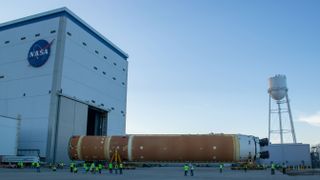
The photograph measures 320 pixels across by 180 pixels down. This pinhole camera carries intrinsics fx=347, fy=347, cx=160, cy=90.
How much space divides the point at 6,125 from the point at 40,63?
1207cm

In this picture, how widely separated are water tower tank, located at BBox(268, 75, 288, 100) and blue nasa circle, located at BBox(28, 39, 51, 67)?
4954 centimetres

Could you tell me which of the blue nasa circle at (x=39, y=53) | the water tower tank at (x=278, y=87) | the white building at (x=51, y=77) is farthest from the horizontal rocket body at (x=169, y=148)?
the water tower tank at (x=278, y=87)

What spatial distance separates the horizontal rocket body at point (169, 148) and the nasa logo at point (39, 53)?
15.0 metres

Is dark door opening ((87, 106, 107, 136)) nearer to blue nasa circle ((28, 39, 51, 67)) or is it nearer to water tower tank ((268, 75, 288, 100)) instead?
blue nasa circle ((28, 39, 51, 67))

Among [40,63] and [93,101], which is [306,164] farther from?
[40,63]

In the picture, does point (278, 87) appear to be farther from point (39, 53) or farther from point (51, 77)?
point (39, 53)

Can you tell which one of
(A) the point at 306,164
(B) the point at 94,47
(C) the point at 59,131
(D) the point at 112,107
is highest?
(B) the point at 94,47

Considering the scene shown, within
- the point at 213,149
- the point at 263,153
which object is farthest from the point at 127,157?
the point at 263,153

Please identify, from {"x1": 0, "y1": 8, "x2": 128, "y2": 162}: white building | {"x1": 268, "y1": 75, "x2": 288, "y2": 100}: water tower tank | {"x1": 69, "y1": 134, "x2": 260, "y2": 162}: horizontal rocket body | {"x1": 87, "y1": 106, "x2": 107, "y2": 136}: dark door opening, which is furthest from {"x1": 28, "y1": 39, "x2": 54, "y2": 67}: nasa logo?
{"x1": 268, "y1": 75, "x2": 288, "y2": 100}: water tower tank

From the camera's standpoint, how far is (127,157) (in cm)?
4809

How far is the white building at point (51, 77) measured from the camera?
53.6 meters

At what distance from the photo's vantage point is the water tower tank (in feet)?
255

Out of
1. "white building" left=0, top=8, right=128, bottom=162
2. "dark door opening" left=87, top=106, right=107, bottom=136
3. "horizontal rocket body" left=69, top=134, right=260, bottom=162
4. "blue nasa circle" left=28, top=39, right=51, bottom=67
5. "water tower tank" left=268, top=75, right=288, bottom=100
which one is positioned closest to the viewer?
"horizontal rocket body" left=69, top=134, right=260, bottom=162

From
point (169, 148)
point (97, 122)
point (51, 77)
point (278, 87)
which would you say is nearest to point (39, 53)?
point (51, 77)
